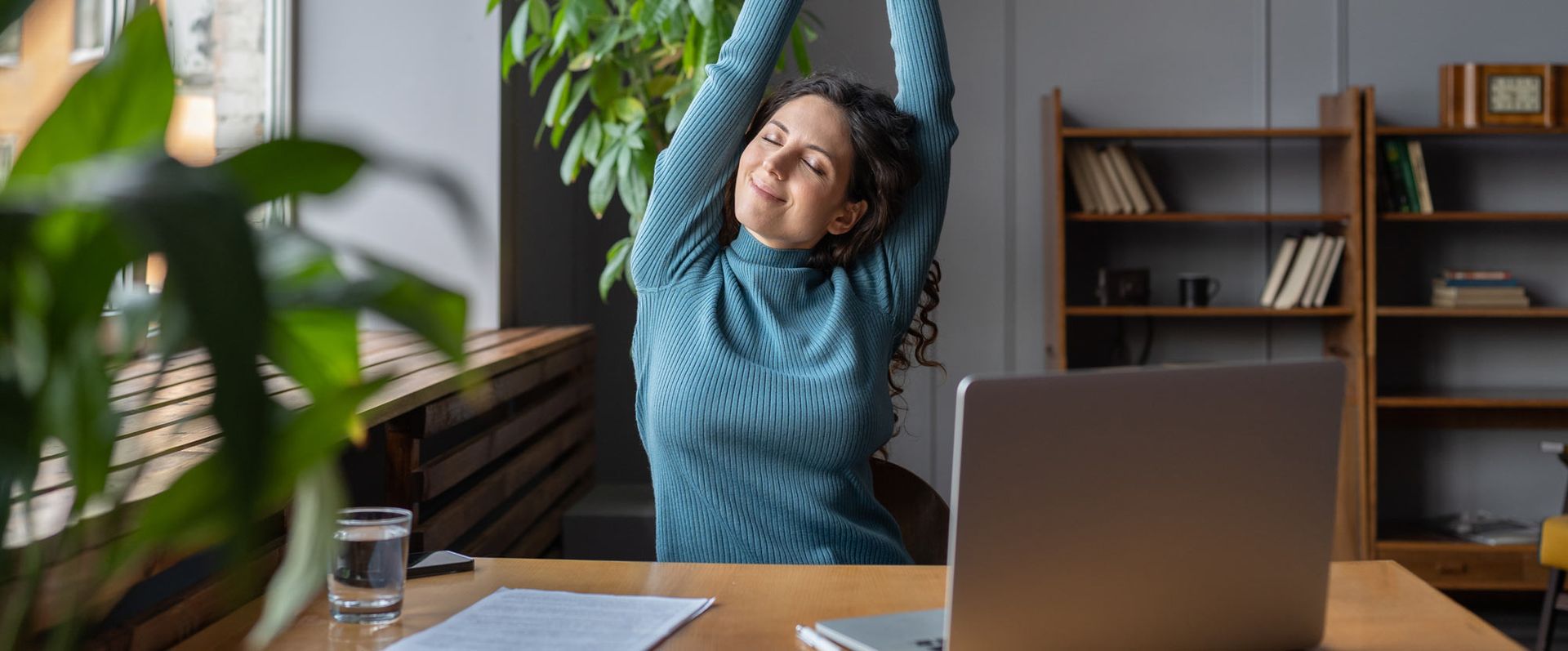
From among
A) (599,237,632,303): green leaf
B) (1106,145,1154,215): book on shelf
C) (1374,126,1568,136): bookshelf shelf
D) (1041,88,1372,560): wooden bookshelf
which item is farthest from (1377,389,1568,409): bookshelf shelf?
(599,237,632,303): green leaf

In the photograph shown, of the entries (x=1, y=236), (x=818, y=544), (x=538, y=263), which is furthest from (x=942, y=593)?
(x=538, y=263)

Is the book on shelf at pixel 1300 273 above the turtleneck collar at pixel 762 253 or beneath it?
above

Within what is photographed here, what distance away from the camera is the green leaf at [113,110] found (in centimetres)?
40

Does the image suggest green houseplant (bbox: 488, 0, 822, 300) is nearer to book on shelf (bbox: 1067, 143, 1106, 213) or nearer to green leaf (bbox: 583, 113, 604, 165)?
green leaf (bbox: 583, 113, 604, 165)

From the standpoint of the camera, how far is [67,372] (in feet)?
1.22

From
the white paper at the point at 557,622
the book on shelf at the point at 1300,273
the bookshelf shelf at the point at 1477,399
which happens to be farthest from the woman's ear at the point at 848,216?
the bookshelf shelf at the point at 1477,399

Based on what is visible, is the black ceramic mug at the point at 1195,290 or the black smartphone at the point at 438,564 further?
the black ceramic mug at the point at 1195,290

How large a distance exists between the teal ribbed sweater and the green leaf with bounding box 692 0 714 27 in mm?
816

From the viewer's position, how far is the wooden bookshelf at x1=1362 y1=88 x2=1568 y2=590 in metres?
3.92

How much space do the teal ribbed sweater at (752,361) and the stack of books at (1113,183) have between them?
255cm

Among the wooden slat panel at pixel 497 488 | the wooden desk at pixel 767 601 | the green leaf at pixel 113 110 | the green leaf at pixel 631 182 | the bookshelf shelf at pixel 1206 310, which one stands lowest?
the wooden slat panel at pixel 497 488

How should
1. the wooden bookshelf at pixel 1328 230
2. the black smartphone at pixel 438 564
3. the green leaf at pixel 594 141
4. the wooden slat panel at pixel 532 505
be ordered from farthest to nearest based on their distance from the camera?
the wooden bookshelf at pixel 1328 230 < the green leaf at pixel 594 141 < the wooden slat panel at pixel 532 505 < the black smartphone at pixel 438 564

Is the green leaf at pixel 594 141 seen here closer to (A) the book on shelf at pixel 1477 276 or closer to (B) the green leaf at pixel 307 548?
(B) the green leaf at pixel 307 548

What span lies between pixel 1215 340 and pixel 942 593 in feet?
11.4
